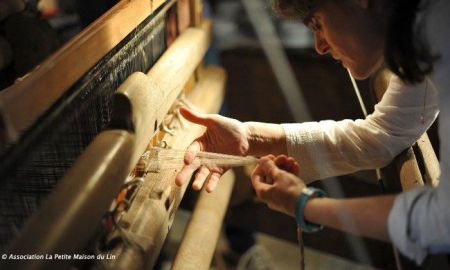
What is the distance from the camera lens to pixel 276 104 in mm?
3422

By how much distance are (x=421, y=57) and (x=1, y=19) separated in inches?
64.5

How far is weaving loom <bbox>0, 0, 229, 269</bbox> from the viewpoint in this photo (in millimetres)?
918

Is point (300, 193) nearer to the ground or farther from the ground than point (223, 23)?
farther from the ground

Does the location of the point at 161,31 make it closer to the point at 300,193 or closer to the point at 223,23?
the point at 300,193

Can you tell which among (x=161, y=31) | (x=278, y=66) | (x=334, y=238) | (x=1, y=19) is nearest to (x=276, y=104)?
(x=278, y=66)

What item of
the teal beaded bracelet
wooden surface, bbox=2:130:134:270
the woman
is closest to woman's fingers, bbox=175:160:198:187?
the woman

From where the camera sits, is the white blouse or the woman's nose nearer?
the white blouse

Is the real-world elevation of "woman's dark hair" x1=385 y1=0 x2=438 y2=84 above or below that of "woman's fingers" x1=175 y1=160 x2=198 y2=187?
above

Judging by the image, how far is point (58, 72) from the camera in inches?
42.6

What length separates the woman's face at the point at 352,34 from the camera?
1169 millimetres

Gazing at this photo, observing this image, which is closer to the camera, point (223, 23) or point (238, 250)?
point (238, 250)

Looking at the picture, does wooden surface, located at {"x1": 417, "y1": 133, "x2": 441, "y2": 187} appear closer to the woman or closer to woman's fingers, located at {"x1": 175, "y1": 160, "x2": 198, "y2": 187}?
the woman

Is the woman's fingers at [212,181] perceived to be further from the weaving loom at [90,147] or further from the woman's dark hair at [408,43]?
the woman's dark hair at [408,43]

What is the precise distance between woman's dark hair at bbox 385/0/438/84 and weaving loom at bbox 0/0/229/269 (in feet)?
2.17
